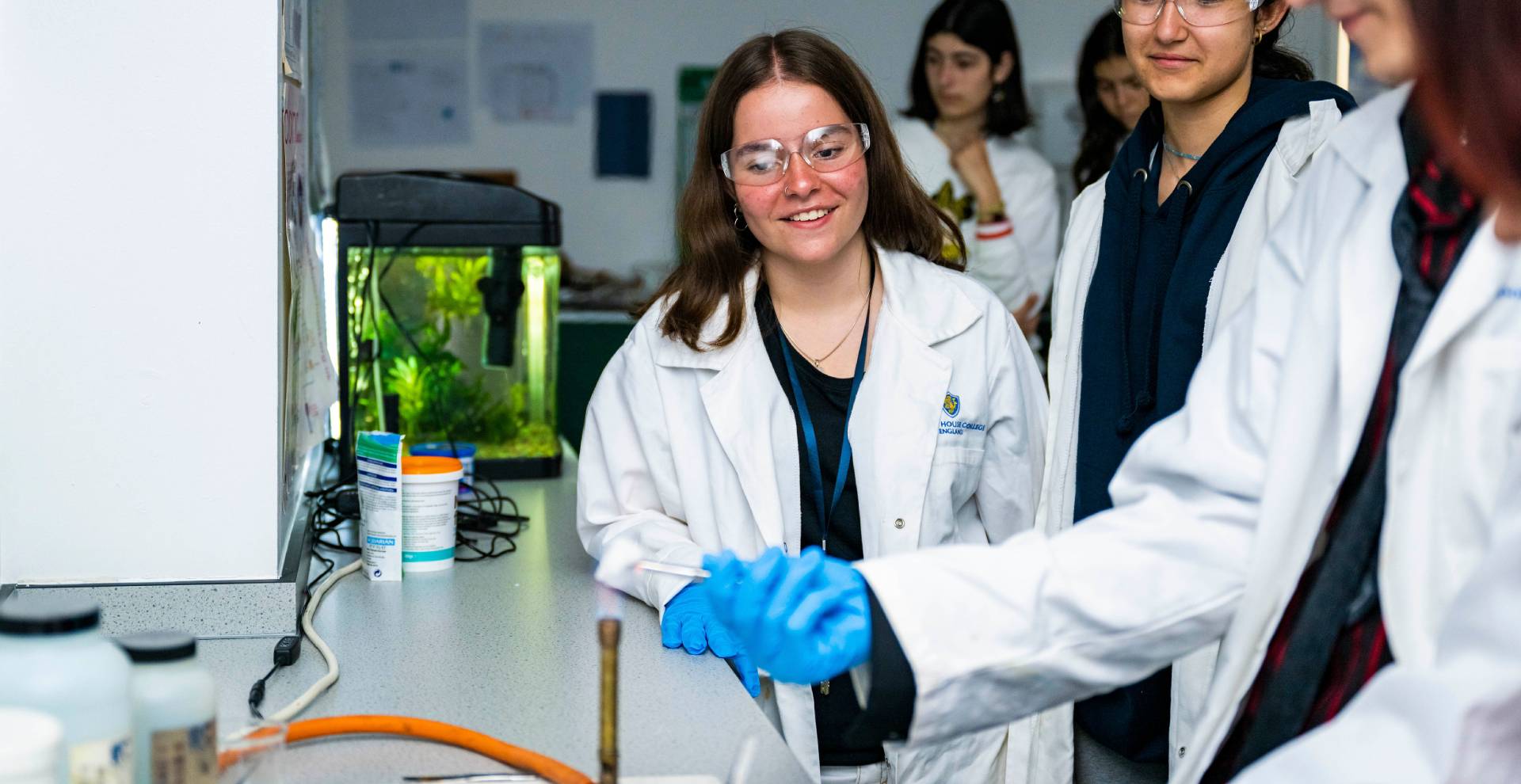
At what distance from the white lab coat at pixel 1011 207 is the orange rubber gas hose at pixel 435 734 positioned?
2030mm

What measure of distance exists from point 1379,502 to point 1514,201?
0.72 feet

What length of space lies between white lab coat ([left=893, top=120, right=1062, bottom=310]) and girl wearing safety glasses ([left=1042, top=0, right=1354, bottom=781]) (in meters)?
1.19

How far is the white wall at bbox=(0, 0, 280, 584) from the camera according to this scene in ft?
4.31

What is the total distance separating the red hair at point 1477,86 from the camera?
2.78ft

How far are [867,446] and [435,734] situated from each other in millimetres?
696

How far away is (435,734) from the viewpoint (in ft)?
3.74

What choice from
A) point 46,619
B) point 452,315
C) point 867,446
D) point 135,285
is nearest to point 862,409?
point 867,446

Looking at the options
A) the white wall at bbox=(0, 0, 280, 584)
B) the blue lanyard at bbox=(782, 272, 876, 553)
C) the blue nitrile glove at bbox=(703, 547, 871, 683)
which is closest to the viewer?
the blue nitrile glove at bbox=(703, 547, 871, 683)

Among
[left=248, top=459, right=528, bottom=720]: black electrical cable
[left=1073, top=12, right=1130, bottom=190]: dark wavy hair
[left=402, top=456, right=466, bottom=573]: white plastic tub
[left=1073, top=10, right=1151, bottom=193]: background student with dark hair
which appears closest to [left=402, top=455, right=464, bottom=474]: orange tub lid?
[left=402, top=456, right=466, bottom=573]: white plastic tub

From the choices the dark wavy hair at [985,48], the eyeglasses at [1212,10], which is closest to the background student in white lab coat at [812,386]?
the eyeglasses at [1212,10]

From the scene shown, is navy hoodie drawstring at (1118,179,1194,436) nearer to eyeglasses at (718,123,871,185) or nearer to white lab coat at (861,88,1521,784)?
eyeglasses at (718,123,871,185)

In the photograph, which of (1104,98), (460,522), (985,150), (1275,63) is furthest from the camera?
(985,150)

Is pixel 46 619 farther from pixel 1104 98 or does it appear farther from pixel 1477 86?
pixel 1104 98

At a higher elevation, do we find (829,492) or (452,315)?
(452,315)
